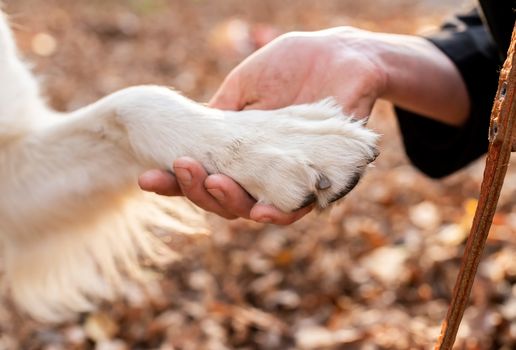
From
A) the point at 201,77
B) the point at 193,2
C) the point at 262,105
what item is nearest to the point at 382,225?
the point at 262,105

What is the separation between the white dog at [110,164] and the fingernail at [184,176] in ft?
0.22

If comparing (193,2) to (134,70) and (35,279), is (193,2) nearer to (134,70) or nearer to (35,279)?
(134,70)

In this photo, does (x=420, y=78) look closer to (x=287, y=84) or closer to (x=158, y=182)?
(x=287, y=84)

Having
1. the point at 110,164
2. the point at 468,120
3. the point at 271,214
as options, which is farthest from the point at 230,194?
the point at 468,120

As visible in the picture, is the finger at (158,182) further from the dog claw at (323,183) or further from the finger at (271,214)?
the dog claw at (323,183)

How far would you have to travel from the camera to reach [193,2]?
911 cm

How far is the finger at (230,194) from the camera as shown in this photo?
184 cm

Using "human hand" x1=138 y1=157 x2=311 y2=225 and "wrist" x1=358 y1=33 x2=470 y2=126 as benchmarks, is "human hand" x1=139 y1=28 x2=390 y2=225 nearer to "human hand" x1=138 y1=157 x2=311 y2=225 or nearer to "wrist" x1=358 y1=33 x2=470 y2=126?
"human hand" x1=138 y1=157 x2=311 y2=225

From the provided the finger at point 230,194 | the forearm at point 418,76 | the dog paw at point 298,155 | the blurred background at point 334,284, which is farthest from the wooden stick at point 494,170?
the forearm at point 418,76

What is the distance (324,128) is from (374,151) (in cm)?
15

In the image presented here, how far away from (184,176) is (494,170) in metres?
0.84

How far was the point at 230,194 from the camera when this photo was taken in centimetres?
185

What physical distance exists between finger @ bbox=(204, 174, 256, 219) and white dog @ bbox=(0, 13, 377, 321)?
2cm

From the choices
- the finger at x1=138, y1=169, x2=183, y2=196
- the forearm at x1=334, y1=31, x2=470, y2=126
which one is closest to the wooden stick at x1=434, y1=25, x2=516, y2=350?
the forearm at x1=334, y1=31, x2=470, y2=126
